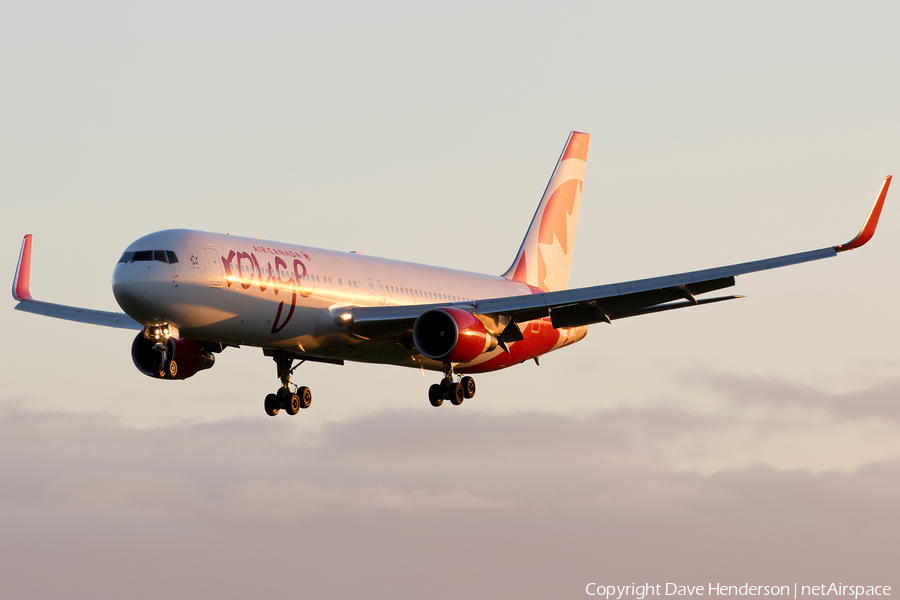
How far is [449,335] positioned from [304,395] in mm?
7744

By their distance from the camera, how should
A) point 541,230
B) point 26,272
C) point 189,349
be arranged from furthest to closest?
point 541,230
point 26,272
point 189,349

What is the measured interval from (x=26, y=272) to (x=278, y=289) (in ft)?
47.4

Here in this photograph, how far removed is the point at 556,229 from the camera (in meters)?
59.1

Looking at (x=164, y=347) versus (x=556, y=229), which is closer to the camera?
(x=164, y=347)

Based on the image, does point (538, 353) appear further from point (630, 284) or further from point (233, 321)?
point (233, 321)

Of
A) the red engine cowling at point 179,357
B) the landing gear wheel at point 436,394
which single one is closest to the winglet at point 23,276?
the red engine cowling at point 179,357

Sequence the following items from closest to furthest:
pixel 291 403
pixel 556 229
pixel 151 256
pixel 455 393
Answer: pixel 151 256 < pixel 455 393 < pixel 291 403 < pixel 556 229

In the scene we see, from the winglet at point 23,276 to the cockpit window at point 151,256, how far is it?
1229 centimetres

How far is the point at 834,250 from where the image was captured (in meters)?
38.4

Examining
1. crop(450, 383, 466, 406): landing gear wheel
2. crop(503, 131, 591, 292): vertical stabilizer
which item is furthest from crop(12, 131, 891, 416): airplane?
crop(503, 131, 591, 292): vertical stabilizer

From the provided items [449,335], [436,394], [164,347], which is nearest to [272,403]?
[436,394]

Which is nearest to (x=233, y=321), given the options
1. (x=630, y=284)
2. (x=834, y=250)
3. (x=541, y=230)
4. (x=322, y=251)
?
(x=322, y=251)

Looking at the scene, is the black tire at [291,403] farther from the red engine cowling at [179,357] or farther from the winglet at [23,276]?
the winglet at [23,276]

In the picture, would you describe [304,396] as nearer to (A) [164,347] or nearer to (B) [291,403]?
(B) [291,403]
